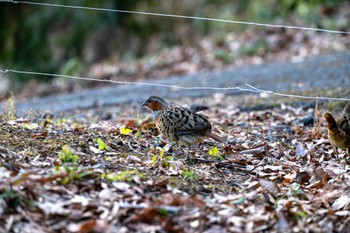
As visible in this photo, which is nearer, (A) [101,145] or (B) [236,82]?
(A) [101,145]

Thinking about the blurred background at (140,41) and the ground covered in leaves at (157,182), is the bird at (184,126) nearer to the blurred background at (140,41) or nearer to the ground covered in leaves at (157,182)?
the ground covered in leaves at (157,182)

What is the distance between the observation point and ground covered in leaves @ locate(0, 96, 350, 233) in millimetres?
4852

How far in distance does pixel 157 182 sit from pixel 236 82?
7684 millimetres

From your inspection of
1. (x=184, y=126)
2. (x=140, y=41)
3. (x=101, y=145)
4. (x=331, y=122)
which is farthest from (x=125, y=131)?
(x=140, y=41)

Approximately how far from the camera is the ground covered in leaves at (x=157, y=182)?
4852mm

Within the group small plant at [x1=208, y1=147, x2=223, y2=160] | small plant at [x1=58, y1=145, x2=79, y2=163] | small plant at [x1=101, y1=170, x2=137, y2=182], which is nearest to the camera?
small plant at [x1=101, y1=170, x2=137, y2=182]

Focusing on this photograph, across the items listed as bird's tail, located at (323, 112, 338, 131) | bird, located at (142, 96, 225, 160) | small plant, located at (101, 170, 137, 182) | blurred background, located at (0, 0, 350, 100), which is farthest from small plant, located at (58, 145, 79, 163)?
blurred background, located at (0, 0, 350, 100)

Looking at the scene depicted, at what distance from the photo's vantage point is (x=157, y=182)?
547cm

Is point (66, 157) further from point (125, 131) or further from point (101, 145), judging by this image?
point (125, 131)

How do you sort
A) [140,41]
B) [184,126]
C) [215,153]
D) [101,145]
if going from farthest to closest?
[140,41]
[215,153]
[184,126]
[101,145]

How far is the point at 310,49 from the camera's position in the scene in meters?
15.4

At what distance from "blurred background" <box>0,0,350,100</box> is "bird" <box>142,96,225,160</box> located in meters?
8.67

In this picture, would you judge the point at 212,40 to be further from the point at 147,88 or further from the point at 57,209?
the point at 57,209

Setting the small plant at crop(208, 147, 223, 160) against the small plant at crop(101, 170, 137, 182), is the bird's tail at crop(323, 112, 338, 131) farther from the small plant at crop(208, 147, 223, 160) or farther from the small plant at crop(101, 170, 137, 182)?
the small plant at crop(101, 170, 137, 182)
